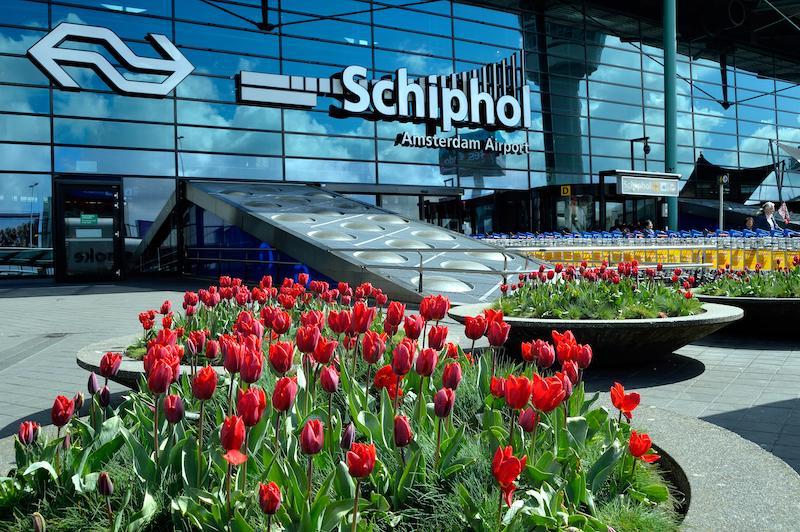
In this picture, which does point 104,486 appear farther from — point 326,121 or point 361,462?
point 326,121

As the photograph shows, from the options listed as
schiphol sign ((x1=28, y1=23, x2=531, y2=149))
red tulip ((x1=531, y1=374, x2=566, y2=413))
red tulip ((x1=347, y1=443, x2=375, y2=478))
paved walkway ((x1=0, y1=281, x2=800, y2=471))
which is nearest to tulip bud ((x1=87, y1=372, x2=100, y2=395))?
red tulip ((x1=347, y1=443, x2=375, y2=478))

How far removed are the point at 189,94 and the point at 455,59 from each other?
11159mm

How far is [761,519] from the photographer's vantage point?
183 centimetres

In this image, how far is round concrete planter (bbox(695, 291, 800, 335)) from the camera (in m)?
7.95

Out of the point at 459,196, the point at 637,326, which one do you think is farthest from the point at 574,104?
the point at 637,326

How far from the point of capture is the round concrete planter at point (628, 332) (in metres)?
5.86

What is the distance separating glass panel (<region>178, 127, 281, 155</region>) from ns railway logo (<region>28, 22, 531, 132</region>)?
46.0 inches

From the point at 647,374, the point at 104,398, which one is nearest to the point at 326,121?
the point at 647,374

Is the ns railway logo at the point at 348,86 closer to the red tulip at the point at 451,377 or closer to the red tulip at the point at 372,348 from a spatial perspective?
the red tulip at the point at 372,348

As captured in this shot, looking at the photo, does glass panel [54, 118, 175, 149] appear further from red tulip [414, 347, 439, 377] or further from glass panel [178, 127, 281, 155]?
red tulip [414, 347, 439, 377]

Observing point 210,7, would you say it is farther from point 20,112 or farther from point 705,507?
point 705,507

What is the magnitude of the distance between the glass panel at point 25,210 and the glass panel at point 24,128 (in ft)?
3.63

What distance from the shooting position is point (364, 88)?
80.8 ft

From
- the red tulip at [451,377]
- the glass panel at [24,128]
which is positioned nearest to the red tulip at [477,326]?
the red tulip at [451,377]
